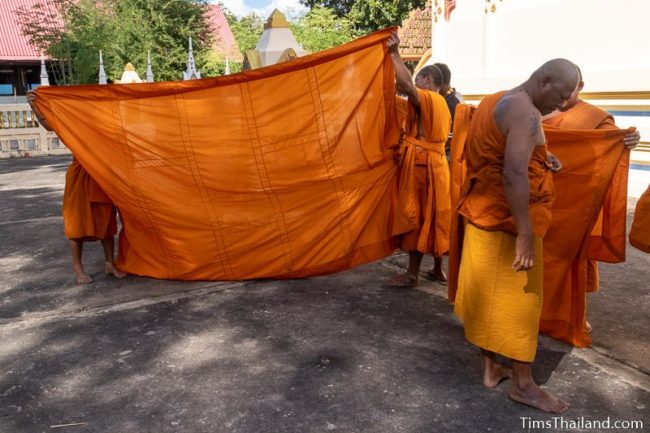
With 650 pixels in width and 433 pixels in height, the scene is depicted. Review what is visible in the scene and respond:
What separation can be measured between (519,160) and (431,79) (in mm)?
2004

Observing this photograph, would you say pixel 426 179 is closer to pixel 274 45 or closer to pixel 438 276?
pixel 438 276

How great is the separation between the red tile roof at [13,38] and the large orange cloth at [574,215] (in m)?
24.8

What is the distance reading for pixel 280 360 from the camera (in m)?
3.08

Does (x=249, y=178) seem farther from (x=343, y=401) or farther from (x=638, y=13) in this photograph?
(x=638, y=13)

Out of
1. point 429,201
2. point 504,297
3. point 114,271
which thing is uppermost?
point 429,201

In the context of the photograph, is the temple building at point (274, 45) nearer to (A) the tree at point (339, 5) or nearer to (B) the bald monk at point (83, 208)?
(B) the bald monk at point (83, 208)

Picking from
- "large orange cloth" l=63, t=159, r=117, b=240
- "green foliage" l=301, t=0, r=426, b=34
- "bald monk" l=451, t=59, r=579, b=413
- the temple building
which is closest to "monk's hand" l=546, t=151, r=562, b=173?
"bald monk" l=451, t=59, r=579, b=413

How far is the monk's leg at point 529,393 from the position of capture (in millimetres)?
2557

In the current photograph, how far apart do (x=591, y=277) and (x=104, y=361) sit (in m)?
2.87

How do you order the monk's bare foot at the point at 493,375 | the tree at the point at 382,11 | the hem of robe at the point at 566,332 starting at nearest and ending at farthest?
the monk's bare foot at the point at 493,375 → the hem of robe at the point at 566,332 → the tree at the point at 382,11

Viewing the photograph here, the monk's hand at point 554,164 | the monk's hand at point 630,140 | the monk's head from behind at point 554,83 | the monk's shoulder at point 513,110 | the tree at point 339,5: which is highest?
the tree at point 339,5

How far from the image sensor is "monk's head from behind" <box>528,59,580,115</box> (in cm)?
242

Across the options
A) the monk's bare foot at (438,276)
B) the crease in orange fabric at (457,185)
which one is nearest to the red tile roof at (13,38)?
the monk's bare foot at (438,276)

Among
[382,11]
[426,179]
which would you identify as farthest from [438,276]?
[382,11]
